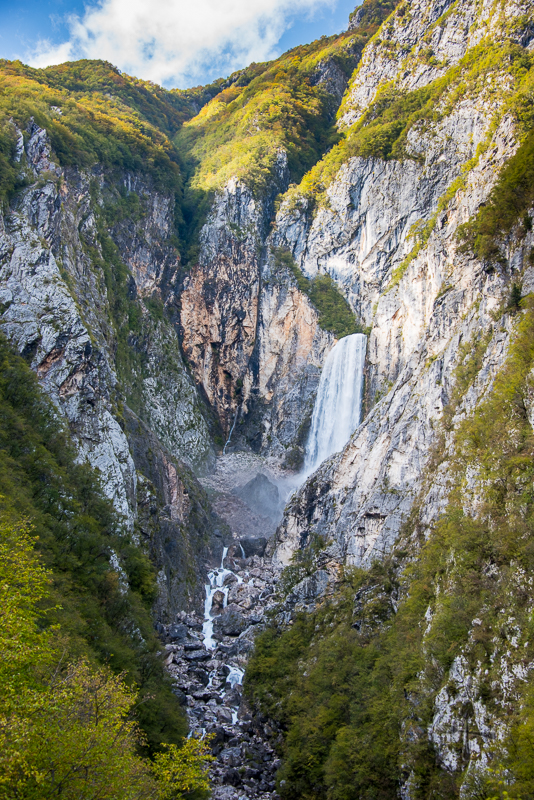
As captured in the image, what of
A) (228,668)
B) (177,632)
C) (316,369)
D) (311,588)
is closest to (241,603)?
(177,632)

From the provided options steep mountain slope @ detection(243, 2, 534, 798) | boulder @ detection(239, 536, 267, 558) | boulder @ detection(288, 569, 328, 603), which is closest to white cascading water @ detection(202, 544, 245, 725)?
boulder @ detection(239, 536, 267, 558)

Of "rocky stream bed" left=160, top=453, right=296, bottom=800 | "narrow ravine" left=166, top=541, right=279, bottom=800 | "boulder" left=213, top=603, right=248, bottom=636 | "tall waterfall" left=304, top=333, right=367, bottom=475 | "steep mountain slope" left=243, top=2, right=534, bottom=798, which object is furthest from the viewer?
"tall waterfall" left=304, top=333, right=367, bottom=475

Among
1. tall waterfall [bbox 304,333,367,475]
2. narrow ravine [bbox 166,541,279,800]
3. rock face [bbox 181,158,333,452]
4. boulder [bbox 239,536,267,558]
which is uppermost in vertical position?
rock face [bbox 181,158,333,452]

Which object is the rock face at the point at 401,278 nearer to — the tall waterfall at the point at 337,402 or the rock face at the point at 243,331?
the tall waterfall at the point at 337,402

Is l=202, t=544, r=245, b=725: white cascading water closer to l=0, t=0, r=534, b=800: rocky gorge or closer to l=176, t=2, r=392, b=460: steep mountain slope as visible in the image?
l=0, t=0, r=534, b=800: rocky gorge

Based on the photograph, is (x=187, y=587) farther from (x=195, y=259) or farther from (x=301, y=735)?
(x=195, y=259)

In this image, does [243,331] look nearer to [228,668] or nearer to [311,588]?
[311,588]

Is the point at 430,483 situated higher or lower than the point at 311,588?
higher
